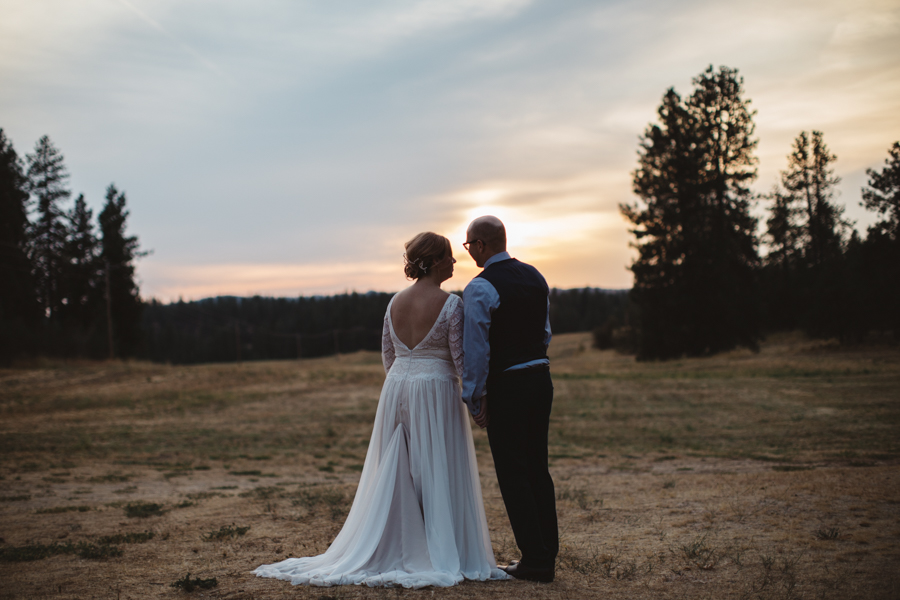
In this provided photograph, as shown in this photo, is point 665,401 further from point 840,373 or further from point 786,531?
point 786,531

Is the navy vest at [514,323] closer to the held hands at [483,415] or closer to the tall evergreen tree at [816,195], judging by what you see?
the held hands at [483,415]

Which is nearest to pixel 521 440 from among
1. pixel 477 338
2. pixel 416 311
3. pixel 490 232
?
pixel 477 338

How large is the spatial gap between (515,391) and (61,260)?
2250 inches

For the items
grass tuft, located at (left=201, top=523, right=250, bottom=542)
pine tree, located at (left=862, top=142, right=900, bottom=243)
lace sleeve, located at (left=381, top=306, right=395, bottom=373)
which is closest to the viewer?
lace sleeve, located at (left=381, top=306, right=395, bottom=373)

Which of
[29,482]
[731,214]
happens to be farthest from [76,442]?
[731,214]

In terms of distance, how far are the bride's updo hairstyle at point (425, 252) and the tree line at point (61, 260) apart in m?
46.0

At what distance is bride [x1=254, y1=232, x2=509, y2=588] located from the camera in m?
4.27

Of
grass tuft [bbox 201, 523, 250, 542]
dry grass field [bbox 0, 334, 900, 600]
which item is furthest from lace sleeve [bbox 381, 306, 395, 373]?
grass tuft [bbox 201, 523, 250, 542]

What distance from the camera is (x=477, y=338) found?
409cm

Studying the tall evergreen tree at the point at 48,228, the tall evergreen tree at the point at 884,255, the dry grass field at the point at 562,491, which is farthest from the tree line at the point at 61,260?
the tall evergreen tree at the point at 884,255

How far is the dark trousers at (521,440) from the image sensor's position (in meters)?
4.19

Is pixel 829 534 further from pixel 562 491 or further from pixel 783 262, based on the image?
pixel 783 262

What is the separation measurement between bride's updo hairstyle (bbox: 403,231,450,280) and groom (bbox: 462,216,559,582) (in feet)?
1.25

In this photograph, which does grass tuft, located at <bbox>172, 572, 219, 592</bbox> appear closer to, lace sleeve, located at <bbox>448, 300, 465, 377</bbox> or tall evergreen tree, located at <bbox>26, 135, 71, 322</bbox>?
lace sleeve, located at <bbox>448, 300, 465, 377</bbox>
